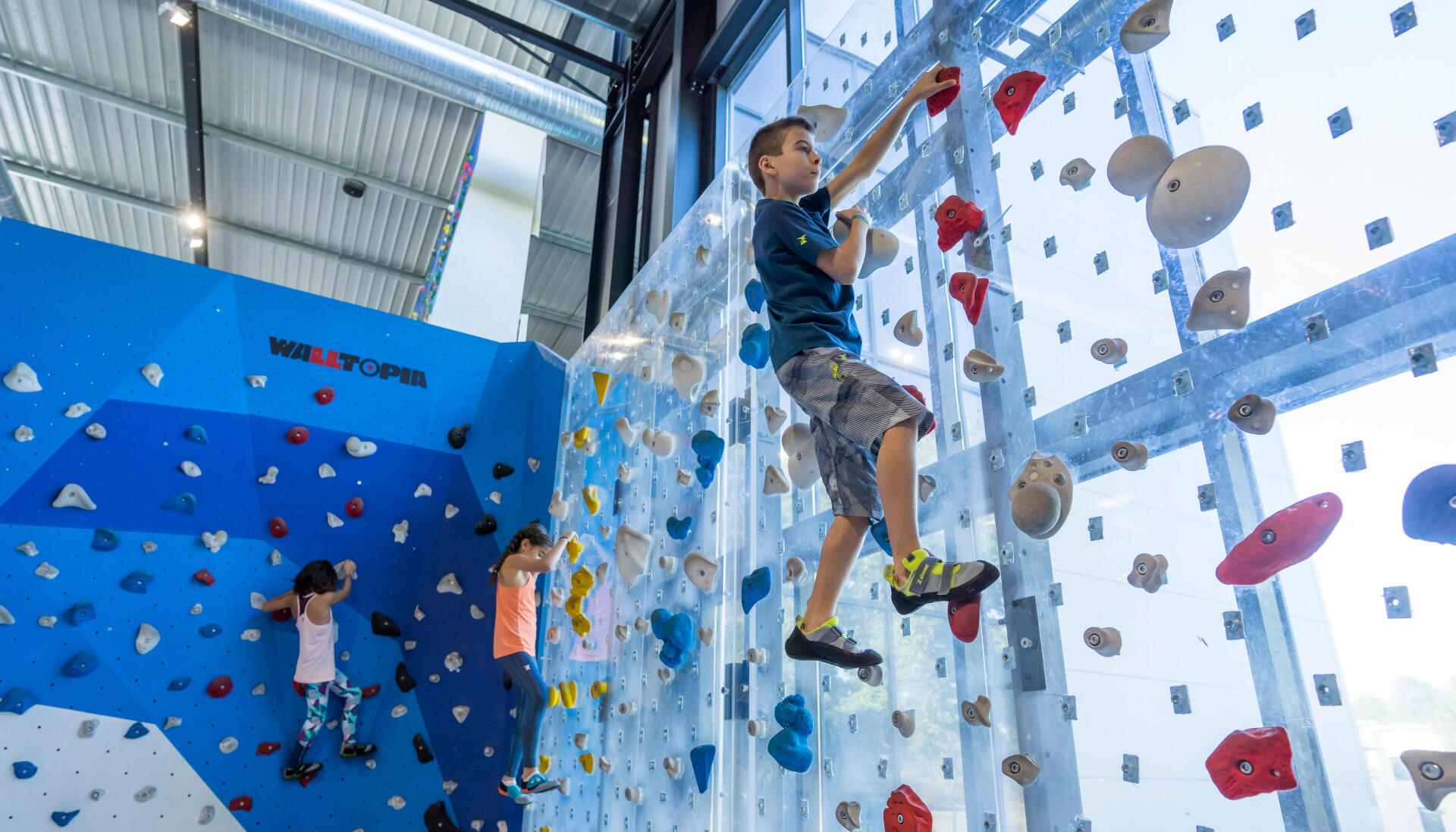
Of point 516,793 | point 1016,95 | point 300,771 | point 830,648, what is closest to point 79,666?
point 300,771

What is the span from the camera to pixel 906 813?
5.87ft

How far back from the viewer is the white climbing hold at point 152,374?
4121 mm

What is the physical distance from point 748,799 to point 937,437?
1.13m

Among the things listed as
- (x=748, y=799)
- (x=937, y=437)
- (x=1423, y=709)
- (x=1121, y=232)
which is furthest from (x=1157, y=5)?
(x=748, y=799)

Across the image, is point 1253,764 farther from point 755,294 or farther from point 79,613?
point 79,613

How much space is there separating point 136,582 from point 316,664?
2.77 ft

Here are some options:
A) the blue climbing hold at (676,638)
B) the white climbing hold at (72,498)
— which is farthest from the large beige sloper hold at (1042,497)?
the white climbing hold at (72,498)

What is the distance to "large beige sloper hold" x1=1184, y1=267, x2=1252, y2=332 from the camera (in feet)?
4.68

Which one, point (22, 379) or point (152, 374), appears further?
point (152, 374)

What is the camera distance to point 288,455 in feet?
14.5

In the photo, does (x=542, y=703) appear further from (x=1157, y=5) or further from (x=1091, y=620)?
(x=1157, y=5)

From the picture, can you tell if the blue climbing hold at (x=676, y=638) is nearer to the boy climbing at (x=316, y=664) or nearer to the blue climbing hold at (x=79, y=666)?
the boy climbing at (x=316, y=664)

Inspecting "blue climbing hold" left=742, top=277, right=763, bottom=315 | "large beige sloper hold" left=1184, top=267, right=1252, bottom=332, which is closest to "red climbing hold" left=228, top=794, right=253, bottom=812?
"blue climbing hold" left=742, top=277, right=763, bottom=315

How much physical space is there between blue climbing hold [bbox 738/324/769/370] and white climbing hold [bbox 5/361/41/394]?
333 centimetres
